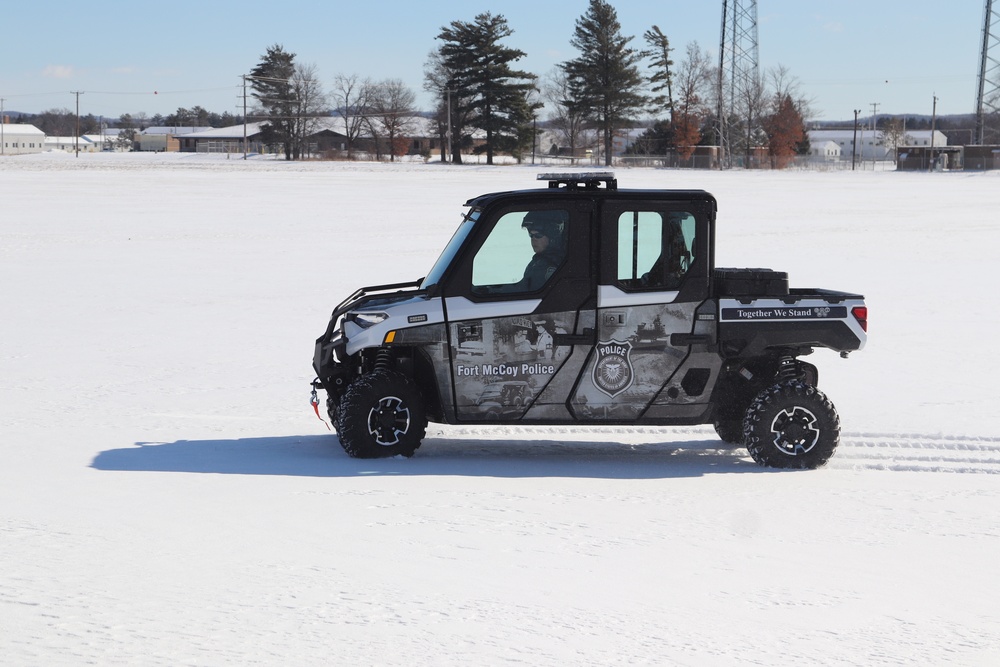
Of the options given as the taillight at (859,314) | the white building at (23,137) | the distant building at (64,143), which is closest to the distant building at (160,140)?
the distant building at (64,143)

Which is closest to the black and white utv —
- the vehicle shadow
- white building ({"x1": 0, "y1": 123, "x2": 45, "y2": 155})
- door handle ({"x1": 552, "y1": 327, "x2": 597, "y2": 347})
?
door handle ({"x1": 552, "y1": 327, "x2": 597, "y2": 347})

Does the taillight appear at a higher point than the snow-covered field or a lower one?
higher

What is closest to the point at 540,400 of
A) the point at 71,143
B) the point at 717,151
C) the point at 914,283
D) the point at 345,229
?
Result: the point at 914,283

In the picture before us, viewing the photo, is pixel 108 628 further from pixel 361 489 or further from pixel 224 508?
pixel 361 489

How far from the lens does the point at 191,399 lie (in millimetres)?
9406

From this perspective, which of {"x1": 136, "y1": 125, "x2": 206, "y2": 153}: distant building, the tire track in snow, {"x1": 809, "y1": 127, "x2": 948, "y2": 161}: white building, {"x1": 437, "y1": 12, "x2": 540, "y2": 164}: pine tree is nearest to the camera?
the tire track in snow

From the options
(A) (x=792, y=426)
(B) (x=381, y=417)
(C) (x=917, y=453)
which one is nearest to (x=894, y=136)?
(C) (x=917, y=453)

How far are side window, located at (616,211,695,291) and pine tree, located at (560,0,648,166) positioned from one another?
284ft

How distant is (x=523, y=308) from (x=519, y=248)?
402 mm

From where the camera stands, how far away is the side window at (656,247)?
7.33 meters

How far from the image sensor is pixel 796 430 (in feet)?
24.1

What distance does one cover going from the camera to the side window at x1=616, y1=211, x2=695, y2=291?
24.1 feet

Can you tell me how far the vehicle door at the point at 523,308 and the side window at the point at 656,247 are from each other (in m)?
0.23

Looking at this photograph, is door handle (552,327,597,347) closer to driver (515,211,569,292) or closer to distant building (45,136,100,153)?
driver (515,211,569,292)
